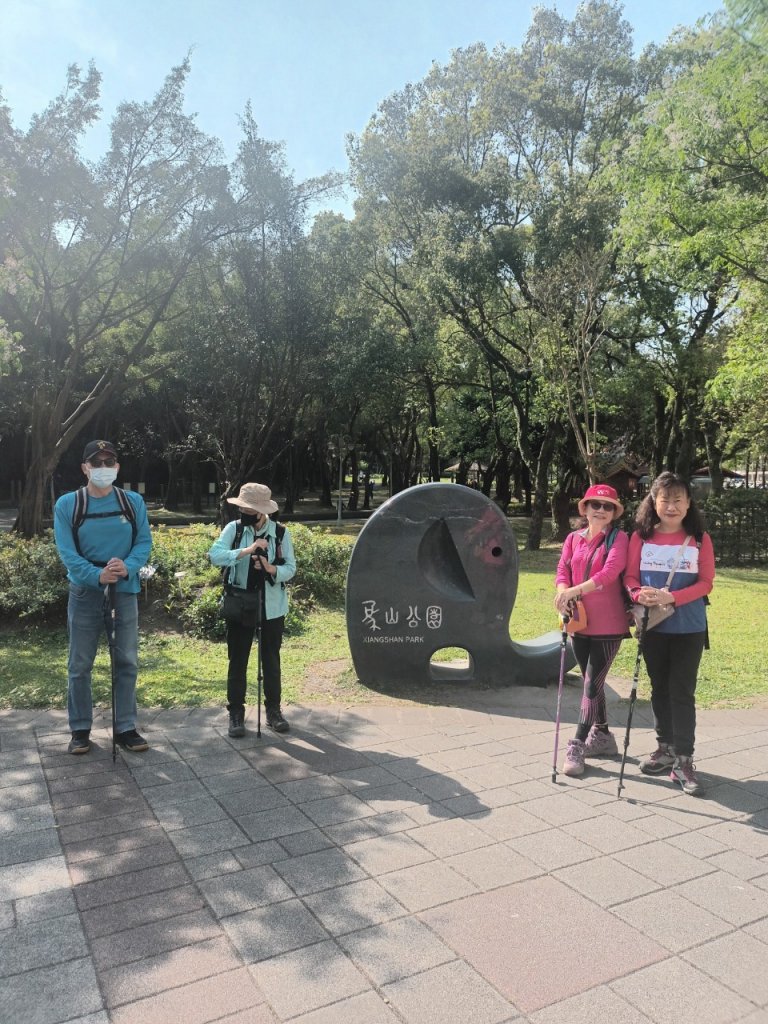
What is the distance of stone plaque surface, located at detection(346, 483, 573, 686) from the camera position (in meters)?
6.14

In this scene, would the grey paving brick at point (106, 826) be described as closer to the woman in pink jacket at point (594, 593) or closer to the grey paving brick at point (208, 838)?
the grey paving brick at point (208, 838)

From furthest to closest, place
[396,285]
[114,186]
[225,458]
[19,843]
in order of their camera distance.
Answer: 1. [396,285]
2. [225,458]
3. [114,186]
4. [19,843]

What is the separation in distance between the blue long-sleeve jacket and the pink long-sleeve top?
2.63 m

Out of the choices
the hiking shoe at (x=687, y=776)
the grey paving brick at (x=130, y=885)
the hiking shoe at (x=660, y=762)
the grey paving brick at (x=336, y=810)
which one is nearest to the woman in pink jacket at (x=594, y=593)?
the hiking shoe at (x=660, y=762)

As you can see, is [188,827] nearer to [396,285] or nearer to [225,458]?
[225,458]

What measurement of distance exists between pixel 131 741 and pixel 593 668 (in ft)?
9.44

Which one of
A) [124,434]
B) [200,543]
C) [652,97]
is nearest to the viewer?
[200,543]

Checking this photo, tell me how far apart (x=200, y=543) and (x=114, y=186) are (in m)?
8.14

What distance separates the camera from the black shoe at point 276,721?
5.00 meters

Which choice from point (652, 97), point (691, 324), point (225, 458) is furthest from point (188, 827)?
point (691, 324)

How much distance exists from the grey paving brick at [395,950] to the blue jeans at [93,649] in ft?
8.00

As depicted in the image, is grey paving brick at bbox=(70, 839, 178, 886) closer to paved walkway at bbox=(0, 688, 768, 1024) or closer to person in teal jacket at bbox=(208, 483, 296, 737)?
paved walkway at bbox=(0, 688, 768, 1024)

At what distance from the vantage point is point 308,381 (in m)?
18.2

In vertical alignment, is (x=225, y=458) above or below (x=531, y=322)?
below
